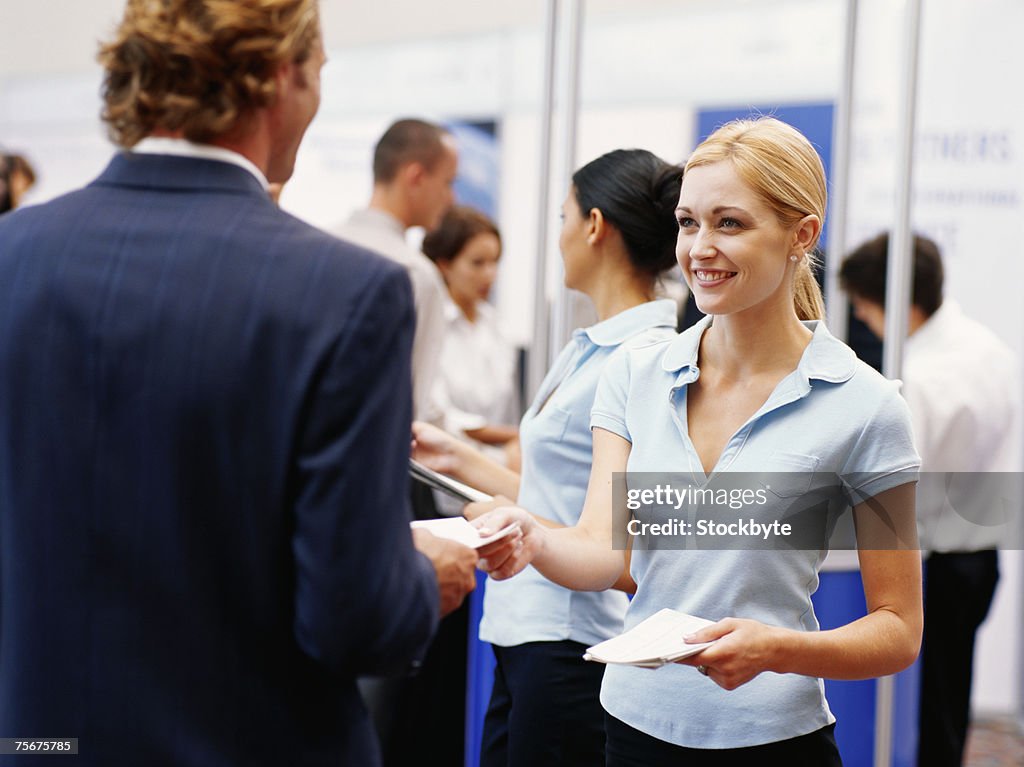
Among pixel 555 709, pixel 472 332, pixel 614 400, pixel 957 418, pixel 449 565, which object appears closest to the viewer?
pixel 449 565

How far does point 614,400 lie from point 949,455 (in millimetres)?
2175

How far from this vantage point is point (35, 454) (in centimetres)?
121

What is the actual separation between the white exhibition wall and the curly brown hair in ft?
6.43

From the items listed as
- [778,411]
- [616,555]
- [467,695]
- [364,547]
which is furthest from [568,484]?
[467,695]

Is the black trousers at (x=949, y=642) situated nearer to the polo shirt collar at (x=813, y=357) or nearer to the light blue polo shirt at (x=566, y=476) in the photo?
the light blue polo shirt at (x=566, y=476)

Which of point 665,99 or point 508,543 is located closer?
point 508,543

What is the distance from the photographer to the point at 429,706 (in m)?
3.71

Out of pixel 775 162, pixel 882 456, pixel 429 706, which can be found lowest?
pixel 429 706

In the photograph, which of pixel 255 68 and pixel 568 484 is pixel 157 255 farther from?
pixel 568 484

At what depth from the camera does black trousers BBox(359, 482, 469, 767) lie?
366 centimetres

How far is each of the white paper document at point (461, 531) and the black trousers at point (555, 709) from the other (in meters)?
0.55

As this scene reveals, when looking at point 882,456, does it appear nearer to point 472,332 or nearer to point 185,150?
point 185,150

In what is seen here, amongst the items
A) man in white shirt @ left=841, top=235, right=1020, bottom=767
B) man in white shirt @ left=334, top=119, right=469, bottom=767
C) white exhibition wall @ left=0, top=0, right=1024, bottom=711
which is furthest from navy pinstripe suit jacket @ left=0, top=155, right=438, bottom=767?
man in white shirt @ left=841, top=235, right=1020, bottom=767

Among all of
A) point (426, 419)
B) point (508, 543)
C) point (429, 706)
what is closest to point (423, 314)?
point (426, 419)
